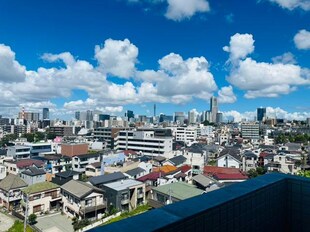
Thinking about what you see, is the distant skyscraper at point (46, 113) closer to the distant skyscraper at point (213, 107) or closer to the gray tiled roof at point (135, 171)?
the distant skyscraper at point (213, 107)

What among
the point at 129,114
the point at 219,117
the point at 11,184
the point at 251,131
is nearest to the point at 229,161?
the point at 11,184

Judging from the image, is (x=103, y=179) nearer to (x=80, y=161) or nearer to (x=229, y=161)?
(x=80, y=161)

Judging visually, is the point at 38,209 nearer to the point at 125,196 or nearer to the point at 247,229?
the point at 125,196

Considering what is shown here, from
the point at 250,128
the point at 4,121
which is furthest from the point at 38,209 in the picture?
the point at 4,121

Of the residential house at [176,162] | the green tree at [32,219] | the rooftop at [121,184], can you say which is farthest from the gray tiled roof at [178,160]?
the green tree at [32,219]

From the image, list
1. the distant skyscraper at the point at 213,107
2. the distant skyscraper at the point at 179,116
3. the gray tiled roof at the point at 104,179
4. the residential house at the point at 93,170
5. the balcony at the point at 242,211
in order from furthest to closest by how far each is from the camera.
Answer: the distant skyscraper at the point at 213,107
the distant skyscraper at the point at 179,116
the residential house at the point at 93,170
the gray tiled roof at the point at 104,179
the balcony at the point at 242,211

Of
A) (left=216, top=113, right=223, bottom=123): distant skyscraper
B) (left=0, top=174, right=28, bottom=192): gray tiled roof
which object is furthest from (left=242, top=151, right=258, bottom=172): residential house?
(left=216, top=113, right=223, bottom=123): distant skyscraper
